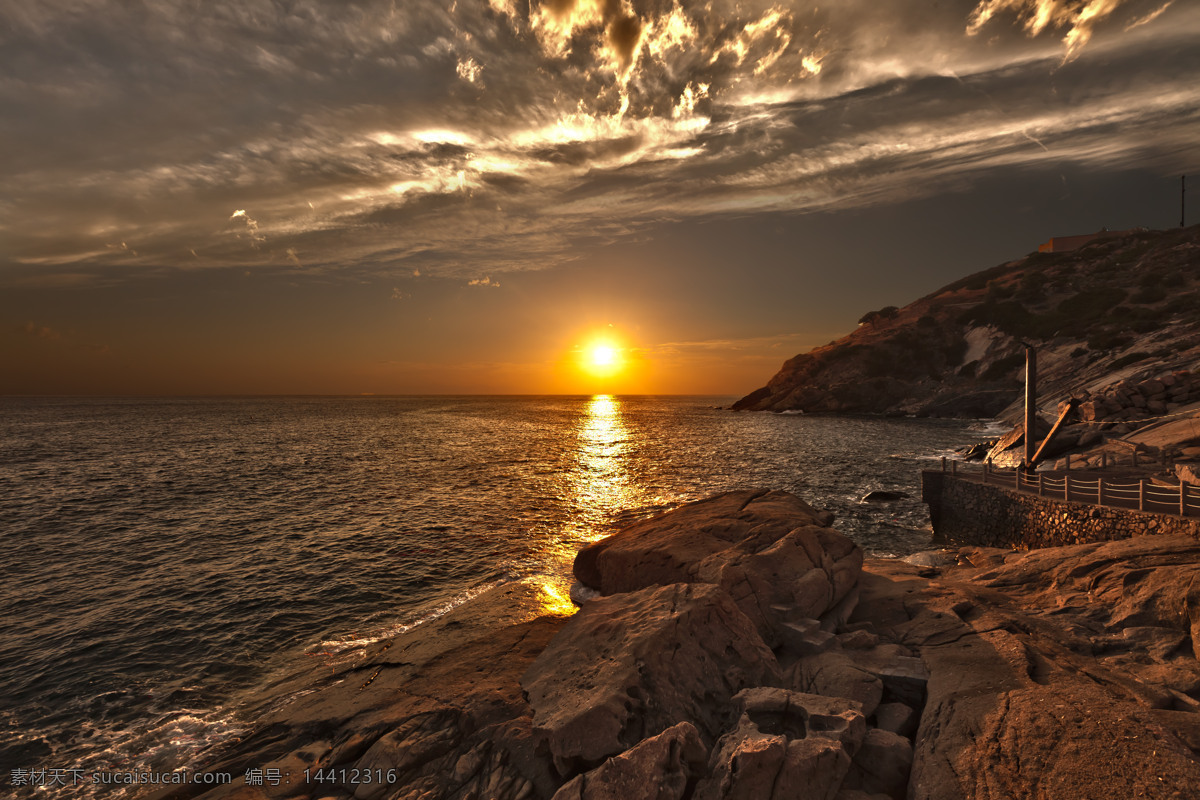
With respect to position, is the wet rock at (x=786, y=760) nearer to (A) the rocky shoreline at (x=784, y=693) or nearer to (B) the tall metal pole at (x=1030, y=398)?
(A) the rocky shoreline at (x=784, y=693)

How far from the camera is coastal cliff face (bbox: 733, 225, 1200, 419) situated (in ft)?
285

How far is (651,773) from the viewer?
6.20 meters

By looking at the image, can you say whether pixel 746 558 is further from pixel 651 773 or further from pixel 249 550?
pixel 249 550

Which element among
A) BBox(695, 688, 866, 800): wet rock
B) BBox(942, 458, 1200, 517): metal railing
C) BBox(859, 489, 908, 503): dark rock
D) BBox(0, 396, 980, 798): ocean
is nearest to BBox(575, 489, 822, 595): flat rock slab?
BBox(0, 396, 980, 798): ocean

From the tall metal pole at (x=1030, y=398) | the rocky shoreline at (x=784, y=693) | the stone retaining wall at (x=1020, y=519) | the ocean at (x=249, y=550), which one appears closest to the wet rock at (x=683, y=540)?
the rocky shoreline at (x=784, y=693)

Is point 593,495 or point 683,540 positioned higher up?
point 683,540

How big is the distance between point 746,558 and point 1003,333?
13456cm

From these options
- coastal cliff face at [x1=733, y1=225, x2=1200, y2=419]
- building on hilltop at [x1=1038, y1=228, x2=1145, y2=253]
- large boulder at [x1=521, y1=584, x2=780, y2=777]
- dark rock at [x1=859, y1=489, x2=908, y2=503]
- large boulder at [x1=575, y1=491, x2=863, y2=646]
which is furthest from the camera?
building on hilltop at [x1=1038, y1=228, x2=1145, y2=253]

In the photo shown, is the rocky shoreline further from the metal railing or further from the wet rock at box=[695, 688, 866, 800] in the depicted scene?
the metal railing

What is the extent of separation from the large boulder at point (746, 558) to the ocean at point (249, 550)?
15.9 feet

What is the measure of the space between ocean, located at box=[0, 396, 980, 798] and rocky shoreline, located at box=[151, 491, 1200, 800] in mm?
3233

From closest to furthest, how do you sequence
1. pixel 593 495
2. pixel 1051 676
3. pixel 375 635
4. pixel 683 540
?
pixel 1051 676, pixel 683 540, pixel 375 635, pixel 593 495

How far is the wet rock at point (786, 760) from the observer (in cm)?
601

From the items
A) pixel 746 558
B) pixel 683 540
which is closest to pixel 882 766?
pixel 746 558
